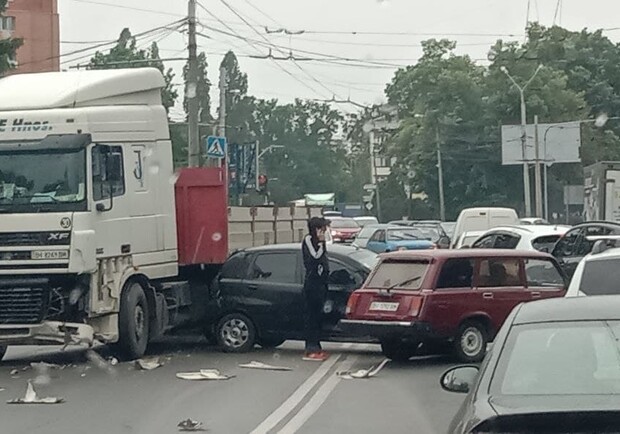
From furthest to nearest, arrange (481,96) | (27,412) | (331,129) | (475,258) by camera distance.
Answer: (331,129)
(481,96)
(475,258)
(27,412)

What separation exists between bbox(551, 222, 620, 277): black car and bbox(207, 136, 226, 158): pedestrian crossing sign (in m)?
10.9

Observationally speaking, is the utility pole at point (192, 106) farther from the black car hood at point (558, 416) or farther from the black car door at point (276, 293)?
the black car hood at point (558, 416)

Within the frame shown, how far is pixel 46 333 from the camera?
1653 cm

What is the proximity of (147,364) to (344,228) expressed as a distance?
4180cm

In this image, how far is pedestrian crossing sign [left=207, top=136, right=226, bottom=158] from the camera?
1260 inches

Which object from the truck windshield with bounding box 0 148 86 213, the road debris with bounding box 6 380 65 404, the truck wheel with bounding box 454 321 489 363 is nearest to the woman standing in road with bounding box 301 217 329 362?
the truck wheel with bounding box 454 321 489 363

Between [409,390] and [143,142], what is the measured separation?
5481 millimetres

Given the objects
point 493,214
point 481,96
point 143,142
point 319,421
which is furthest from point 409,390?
point 481,96

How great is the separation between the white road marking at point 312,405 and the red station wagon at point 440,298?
0.77m

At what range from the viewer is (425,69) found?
85500mm

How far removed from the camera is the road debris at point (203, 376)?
51.7 ft

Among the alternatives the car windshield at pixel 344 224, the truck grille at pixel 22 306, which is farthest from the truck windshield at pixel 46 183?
the car windshield at pixel 344 224

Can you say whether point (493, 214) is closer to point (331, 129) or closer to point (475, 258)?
point (475, 258)

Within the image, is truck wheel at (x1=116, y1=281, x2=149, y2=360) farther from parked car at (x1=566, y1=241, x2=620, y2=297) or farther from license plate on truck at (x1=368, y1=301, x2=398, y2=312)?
parked car at (x1=566, y1=241, x2=620, y2=297)
